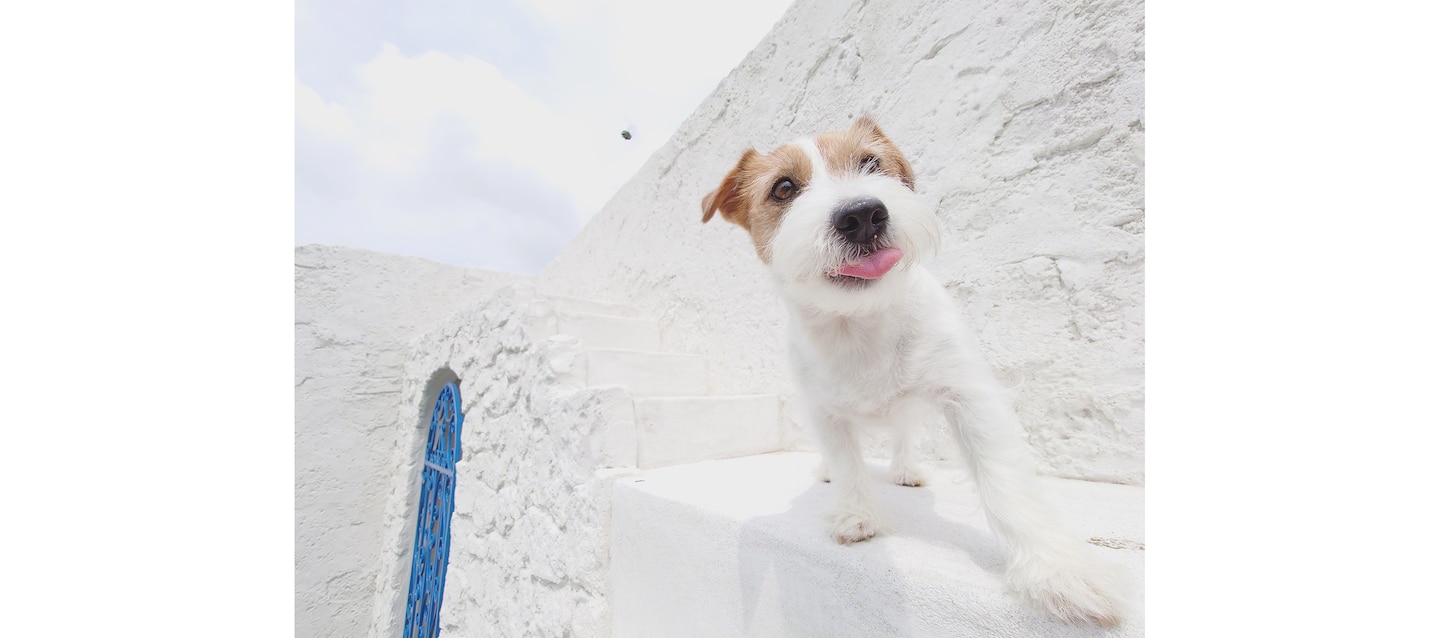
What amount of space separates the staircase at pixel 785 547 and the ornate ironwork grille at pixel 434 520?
2.81m

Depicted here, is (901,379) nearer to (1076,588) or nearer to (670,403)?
(1076,588)

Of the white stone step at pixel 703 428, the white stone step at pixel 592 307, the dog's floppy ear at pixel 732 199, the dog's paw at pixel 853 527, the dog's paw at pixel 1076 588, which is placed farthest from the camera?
the white stone step at pixel 592 307

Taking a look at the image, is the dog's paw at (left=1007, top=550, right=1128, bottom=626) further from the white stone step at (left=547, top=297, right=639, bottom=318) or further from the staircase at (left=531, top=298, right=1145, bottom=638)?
the white stone step at (left=547, top=297, right=639, bottom=318)

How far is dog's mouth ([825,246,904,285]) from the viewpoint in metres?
1.03

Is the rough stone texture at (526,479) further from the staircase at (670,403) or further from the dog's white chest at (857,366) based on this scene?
the dog's white chest at (857,366)

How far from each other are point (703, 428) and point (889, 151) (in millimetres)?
1654

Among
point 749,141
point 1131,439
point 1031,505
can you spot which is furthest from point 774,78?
point 1031,505

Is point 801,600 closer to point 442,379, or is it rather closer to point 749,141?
→ point 749,141

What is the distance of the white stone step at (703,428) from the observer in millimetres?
2268

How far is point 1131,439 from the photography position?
1505mm

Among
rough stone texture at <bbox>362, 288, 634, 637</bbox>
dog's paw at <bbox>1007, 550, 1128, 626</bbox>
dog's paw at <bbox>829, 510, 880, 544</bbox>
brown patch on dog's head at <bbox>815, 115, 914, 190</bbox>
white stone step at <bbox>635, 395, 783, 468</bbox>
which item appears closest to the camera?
dog's paw at <bbox>1007, 550, 1128, 626</bbox>

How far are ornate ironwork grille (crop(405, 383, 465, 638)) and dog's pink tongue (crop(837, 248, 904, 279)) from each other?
419 cm

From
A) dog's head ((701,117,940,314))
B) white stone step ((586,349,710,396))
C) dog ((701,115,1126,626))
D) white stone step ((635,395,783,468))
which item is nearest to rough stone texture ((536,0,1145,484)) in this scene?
white stone step ((635,395,783,468))

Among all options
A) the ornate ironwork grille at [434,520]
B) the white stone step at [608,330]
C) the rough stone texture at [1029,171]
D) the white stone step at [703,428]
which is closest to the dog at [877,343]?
the rough stone texture at [1029,171]
